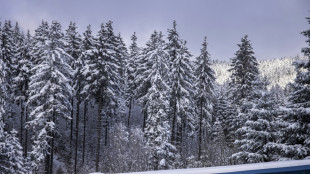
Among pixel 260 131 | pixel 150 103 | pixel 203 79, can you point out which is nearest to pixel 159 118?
pixel 150 103

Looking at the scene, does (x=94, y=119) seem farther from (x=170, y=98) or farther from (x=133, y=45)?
(x=170, y=98)

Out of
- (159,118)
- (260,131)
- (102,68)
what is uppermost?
(102,68)

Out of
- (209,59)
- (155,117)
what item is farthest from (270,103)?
(209,59)

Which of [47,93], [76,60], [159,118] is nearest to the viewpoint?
[47,93]

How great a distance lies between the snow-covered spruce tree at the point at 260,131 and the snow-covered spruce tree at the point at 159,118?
28.3ft

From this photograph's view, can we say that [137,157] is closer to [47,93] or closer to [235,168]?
[47,93]

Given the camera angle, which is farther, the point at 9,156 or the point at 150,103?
the point at 150,103

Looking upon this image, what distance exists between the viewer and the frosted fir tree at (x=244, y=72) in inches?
1062

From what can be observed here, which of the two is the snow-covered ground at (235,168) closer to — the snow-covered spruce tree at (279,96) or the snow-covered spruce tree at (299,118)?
the snow-covered spruce tree at (299,118)

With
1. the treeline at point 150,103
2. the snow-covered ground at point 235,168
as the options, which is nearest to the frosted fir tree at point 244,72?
the treeline at point 150,103

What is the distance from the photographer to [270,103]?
49.1 feet

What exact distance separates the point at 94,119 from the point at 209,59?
79.5ft

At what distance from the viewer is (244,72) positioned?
27.3 meters

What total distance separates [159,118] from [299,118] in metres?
13.5
